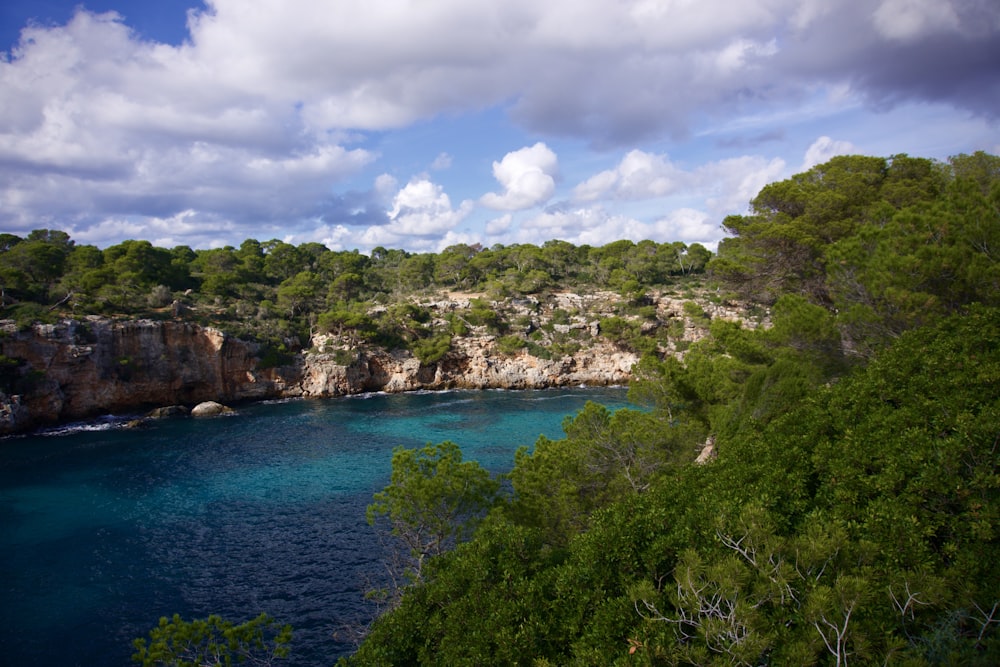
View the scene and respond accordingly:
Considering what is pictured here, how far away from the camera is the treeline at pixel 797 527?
5.13 m

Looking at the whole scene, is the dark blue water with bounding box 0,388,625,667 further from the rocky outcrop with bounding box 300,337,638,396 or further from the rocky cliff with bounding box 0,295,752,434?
the rocky outcrop with bounding box 300,337,638,396

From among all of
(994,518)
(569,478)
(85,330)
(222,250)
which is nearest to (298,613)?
(569,478)

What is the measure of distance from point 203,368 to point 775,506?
46.7 meters

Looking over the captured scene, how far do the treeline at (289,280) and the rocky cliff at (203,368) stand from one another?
1889 millimetres

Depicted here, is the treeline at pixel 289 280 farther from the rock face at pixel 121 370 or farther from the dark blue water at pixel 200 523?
the dark blue water at pixel 200 523

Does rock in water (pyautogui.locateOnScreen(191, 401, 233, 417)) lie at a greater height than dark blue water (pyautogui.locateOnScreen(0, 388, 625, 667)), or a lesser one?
greater

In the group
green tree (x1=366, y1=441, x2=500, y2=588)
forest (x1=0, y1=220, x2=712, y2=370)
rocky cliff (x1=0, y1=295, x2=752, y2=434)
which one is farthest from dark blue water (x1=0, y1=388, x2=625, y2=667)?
forest (x1=0, y1=220, x2=712, y2=370)

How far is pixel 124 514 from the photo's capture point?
23.1 metres

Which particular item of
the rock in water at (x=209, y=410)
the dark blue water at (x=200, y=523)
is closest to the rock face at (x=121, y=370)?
the rock in water at (x=209, y=410)

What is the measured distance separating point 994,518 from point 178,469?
33436 millimetres

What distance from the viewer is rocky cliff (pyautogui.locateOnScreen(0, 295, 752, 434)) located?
3600cm

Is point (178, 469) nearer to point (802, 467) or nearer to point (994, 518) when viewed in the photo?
point (802, 467)

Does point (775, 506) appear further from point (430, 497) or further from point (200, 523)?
point (200, 523)

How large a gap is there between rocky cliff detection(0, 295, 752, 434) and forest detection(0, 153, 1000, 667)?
33.2 meters
